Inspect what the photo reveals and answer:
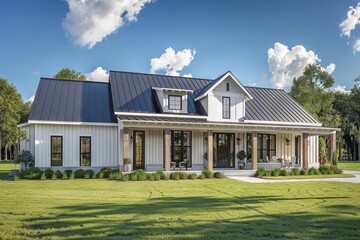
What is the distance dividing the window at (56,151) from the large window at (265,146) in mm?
13141

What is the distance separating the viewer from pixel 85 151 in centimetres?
2064

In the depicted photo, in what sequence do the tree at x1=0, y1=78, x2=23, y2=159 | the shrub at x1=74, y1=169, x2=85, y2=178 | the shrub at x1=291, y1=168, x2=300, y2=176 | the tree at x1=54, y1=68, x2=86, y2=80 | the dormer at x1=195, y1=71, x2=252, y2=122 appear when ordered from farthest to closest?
the tree at x1=54, y1=68, x2=86, y2=80 < the tree at x1=0, y1=78, x2=23, y2=159 < the dormer at x1=195, y1=71, x2=252, y2=122 < the shrub at x1=291, y1=168, x2=300, y2=176 < the shrub at x1=74, y1=169, x2=85, y2=178

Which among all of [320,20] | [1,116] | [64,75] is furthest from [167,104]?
[1,116]

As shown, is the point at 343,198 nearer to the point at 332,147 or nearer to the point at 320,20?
the point at 332,147

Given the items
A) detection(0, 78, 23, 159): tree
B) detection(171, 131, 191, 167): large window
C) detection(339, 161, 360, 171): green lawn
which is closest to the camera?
detection(171, 131, 191, 167): large window

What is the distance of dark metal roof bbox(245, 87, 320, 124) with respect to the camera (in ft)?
83.2

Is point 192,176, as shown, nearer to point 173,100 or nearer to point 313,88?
point 173,100

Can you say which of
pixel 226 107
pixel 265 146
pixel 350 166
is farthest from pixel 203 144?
pixel 350 166

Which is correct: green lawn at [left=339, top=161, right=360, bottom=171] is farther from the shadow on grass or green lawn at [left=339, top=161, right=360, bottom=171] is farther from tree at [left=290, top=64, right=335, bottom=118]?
the shadow on grass

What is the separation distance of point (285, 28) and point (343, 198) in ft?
54.5

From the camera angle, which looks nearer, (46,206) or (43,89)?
(46,206)

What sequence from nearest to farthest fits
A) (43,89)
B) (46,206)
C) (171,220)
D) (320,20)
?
(171,220) → (46,206) → (43,89) → (320,20)

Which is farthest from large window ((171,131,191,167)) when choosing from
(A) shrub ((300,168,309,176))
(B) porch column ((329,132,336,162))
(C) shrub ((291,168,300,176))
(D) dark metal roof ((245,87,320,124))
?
(B) porch column ((329,132,336,162))

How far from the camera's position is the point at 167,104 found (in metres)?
22.7
